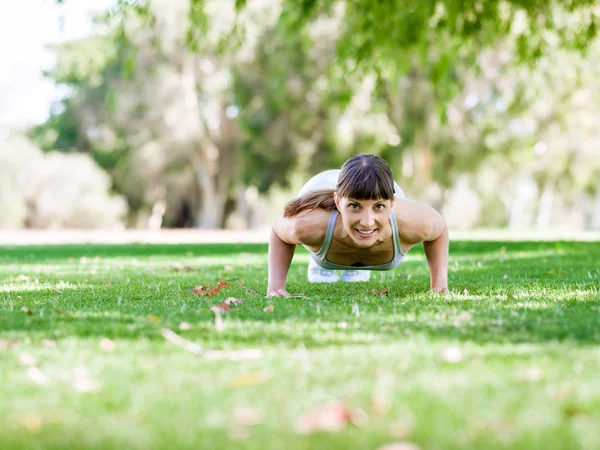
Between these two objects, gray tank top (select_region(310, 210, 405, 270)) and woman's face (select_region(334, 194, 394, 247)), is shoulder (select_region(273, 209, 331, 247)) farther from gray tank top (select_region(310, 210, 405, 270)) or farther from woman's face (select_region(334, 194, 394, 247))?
woman's face (select_region(334, 194, 394, 247))

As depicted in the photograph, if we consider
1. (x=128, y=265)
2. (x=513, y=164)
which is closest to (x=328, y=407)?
(x=128, y=265)

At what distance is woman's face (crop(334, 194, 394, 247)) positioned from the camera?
185 inches

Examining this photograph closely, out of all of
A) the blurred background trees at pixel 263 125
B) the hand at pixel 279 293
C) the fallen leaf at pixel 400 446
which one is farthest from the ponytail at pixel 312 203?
the blurred background trees at pixel 263 125

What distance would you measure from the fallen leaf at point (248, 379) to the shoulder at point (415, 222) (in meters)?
2.68

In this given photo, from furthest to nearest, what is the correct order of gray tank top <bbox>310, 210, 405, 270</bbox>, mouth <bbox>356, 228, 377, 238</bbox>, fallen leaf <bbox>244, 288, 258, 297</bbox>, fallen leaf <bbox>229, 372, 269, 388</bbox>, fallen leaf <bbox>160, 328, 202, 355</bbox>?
fallen leaf <bbox>244, 288, 258, 297</bbox>, gray tank top <bbox>310, 210, 405, 270</bbox>, mouth <bbox>356, 228, 377, 238</bbox>, fallen leaf <bbox>160, 328, 202, 355</bbox>, fallen leaf <bbox>229, 372, 269, 388</bbox>

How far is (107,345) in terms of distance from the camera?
10.4ft

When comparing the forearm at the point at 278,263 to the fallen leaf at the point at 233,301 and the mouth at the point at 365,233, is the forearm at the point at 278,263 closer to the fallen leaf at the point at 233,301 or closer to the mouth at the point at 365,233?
the fallen leaf at the point at 233,301

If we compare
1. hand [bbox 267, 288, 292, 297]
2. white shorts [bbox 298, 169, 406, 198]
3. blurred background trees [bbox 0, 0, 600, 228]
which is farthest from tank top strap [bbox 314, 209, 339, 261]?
blurred background trees [bbox 0, 0, 600, 228]

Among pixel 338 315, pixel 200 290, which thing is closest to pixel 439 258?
pixel 338 315

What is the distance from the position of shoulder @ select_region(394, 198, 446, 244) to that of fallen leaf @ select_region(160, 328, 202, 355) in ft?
7.19

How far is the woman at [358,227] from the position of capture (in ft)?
15.5

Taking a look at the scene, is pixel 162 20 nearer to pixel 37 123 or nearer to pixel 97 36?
pixel 97 36

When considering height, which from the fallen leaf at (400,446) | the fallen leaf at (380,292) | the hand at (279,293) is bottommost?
the hand at (279,293)

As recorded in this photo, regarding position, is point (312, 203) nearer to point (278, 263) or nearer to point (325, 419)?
point (278, 263)
